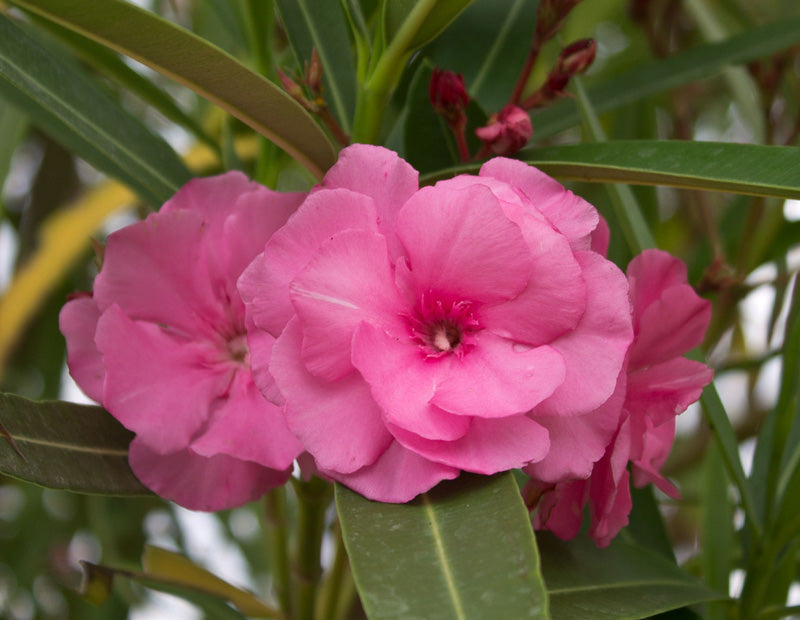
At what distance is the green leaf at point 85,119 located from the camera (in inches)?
28.3

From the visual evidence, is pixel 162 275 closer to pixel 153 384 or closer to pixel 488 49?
pixel 153 384

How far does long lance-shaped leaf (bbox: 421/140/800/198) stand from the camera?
622mm

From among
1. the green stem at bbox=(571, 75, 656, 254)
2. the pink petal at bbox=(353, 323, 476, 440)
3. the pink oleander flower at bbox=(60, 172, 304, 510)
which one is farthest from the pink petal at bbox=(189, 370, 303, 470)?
the green stem at bbox=(571, 75, 656, 254)

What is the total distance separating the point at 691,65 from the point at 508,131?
500mm

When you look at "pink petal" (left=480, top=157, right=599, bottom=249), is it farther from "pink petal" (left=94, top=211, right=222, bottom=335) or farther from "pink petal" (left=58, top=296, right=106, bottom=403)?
"pink petal" (left=58, top=296, right=106, bottom=403)

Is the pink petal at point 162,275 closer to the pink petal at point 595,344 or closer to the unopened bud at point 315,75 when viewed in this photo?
the unopened bud at point 315,75

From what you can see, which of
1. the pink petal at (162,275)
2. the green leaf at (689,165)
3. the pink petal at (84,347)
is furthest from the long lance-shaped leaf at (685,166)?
the pink petal at (84,347)

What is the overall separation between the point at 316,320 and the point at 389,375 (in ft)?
0.20

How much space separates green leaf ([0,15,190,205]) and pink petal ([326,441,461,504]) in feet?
1.30

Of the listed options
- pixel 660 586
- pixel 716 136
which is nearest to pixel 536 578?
pixel 660 586

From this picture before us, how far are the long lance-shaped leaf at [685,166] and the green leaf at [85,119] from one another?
290mm

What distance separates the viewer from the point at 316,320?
562mm

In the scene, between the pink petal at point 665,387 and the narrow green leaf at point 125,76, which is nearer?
the pink petal at point 665,387

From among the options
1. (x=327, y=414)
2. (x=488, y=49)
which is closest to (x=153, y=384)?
(x=327, y=414)
